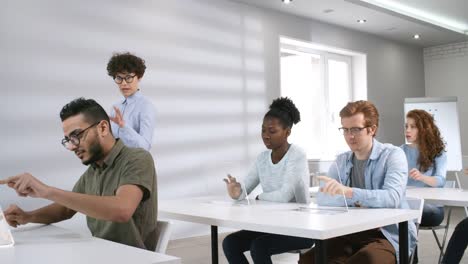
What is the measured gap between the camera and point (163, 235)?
1907 mm

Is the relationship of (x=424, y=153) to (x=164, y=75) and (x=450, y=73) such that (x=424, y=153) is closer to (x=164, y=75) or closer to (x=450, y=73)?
(x=164, y=75)

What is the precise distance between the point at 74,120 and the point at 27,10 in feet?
9.46

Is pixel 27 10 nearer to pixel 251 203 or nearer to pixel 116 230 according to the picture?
pixel 251 203

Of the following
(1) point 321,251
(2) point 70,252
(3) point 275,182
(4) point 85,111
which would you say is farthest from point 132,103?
(2) point 70,252

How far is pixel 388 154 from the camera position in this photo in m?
2.50

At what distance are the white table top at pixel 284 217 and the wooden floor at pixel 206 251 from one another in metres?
1.76

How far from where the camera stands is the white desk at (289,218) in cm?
186

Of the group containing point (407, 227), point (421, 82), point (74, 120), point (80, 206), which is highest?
point (421, 82)

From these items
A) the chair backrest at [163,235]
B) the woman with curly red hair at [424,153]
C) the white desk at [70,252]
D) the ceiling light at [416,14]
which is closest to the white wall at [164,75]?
the ceiling light at [416,14]

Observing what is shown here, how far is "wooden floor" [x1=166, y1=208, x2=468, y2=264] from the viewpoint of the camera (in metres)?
4.38

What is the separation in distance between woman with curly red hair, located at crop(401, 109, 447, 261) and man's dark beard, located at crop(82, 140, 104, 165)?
257 cm

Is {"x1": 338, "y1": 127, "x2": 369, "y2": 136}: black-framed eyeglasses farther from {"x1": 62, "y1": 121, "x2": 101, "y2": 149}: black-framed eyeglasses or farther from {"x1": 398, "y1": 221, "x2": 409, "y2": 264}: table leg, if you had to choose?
{"x1": 62, "y1": 121, "x2": 101, "y2": 149}: black-framed eyeglasses

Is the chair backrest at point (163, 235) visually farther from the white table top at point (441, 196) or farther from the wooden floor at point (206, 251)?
the wooden floor at point (206, 251)

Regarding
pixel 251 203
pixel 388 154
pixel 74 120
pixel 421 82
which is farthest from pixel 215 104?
pixel 421 82
